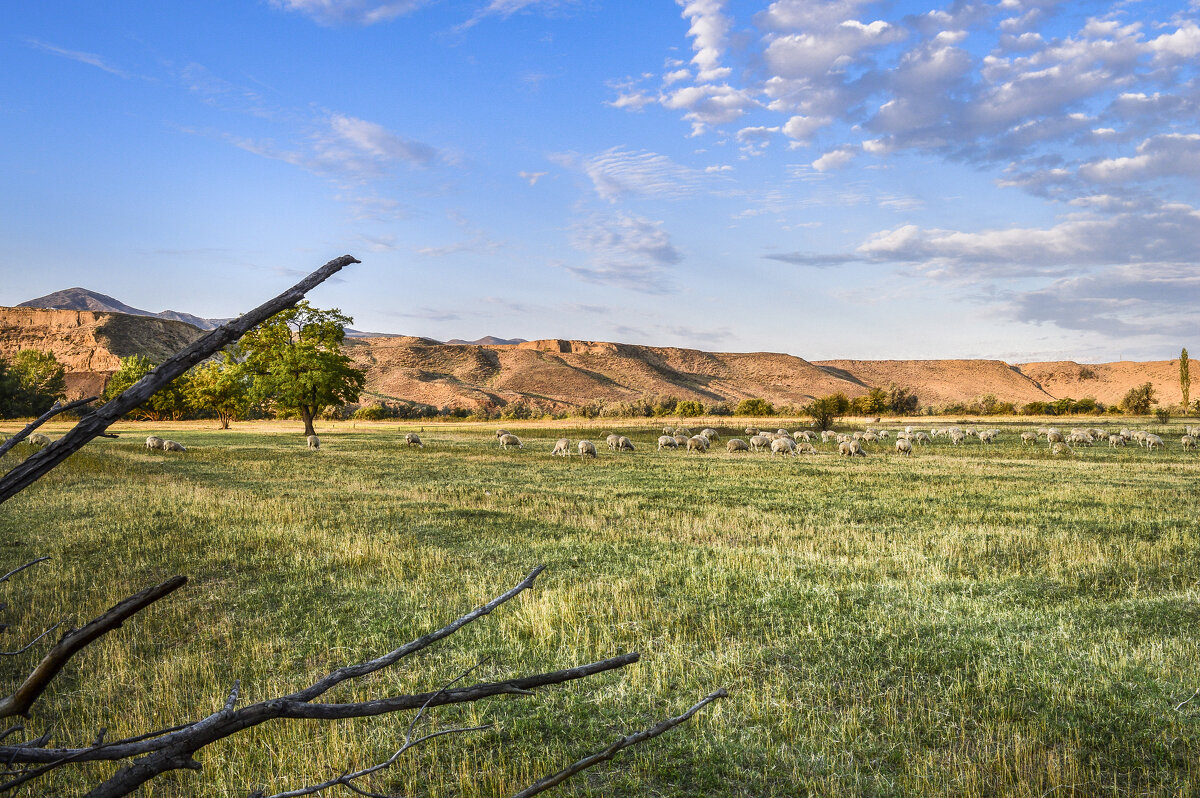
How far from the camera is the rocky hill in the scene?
128375 mm

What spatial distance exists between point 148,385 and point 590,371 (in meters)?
150

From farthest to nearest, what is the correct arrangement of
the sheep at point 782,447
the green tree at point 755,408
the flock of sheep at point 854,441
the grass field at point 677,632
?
the green tree at point 755,408 → the sheep at point 782,447 → the flock of sheep at point 854,441 → the grass field at point 677,632

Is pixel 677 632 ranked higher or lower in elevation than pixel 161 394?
lower

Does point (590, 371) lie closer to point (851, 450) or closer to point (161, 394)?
point (161, 394)

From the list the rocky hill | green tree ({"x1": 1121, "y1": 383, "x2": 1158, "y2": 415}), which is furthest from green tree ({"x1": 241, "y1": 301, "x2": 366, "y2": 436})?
green tree ({"x1": 1121, "y1": 383, "x2": 1158, "y2": 415})

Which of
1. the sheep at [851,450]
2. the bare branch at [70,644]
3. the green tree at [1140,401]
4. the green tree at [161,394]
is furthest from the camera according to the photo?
the green tree at [1140,401]

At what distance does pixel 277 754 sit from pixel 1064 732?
6.10 m

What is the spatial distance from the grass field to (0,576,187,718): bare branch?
5.36 feet

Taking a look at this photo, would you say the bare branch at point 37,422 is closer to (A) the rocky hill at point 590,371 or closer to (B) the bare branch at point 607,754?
(B) the bare branch at point 607,754

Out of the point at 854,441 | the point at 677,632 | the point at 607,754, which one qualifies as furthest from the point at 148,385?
the point at 854,441

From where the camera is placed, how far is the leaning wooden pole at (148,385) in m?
1.28

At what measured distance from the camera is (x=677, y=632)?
7371 mm

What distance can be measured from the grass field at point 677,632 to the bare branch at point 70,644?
163 centimetres

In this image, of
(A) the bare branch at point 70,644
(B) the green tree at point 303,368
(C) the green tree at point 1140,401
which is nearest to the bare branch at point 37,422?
(A) the bare branch at point 70,644
